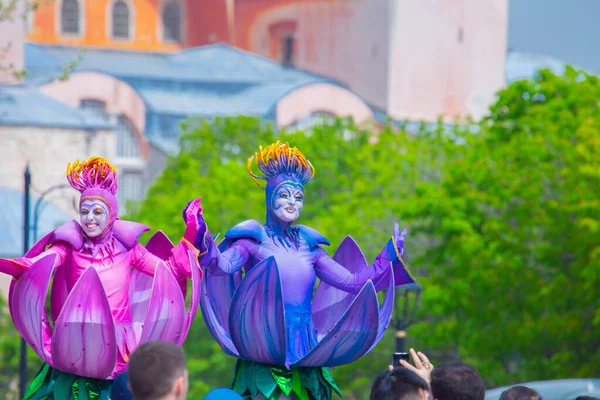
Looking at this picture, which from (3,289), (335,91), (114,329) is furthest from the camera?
(335,91)

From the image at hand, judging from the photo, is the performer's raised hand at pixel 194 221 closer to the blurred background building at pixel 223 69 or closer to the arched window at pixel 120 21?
the blurred background building at pixel 223 69

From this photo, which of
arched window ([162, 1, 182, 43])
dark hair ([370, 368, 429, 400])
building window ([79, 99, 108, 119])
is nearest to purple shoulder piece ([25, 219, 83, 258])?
dark hair ([370, 368, 429, 400])

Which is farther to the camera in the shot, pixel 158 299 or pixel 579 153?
pixel 579 153

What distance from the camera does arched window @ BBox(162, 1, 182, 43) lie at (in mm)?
61125

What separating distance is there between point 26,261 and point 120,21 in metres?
51.9

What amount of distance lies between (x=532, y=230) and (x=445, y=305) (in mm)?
2172

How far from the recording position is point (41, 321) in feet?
28.3

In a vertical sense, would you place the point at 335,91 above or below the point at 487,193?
above

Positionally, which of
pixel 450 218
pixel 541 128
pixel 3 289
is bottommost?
pixel 3 289

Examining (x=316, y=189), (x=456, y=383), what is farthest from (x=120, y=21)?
(x=456, y=383)

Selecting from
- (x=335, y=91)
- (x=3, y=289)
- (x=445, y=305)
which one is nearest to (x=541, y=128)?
(x=445, y=305)

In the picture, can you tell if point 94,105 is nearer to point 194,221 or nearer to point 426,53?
point 426,53

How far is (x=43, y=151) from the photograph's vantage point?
46031mm

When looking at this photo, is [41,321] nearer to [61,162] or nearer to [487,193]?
[487,193]
